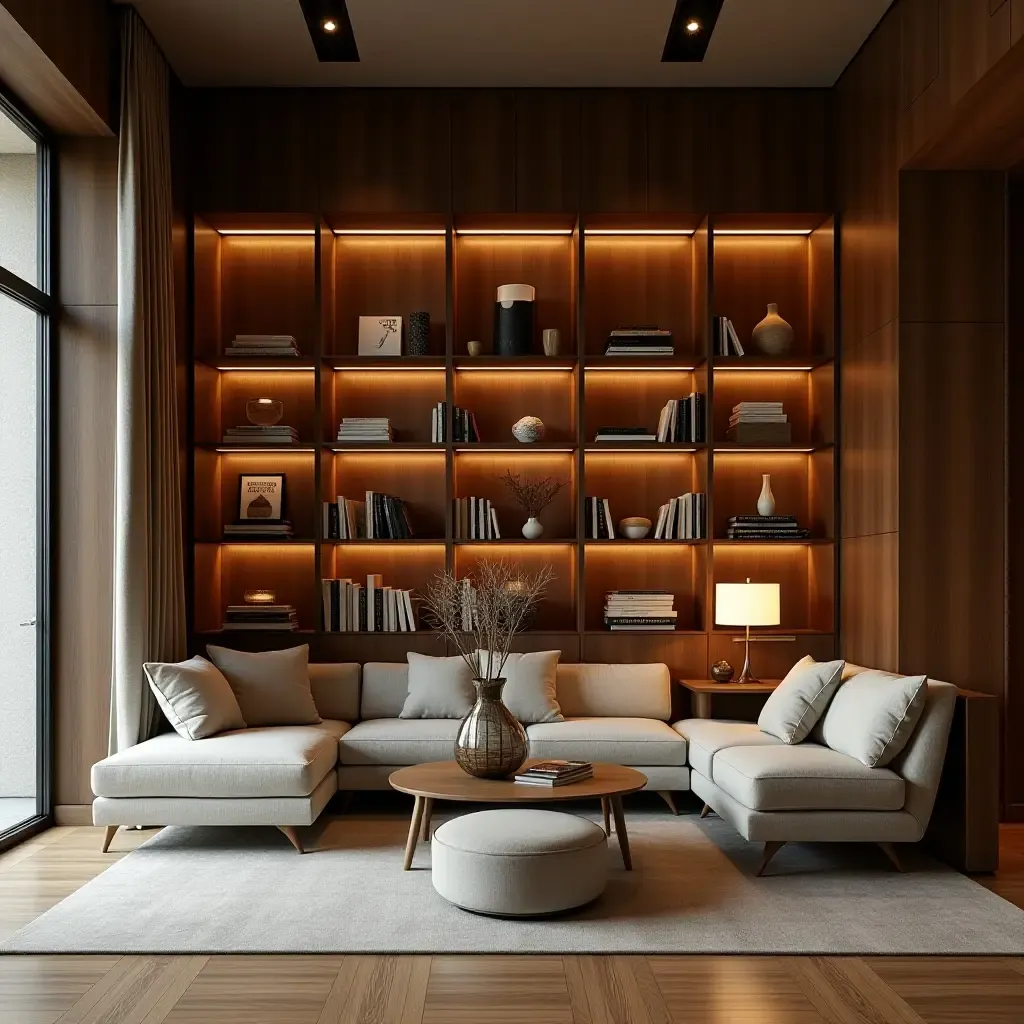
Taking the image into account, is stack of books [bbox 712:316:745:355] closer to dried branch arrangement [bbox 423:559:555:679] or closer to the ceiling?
the ceiling

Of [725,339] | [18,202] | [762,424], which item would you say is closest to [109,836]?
[18,202]

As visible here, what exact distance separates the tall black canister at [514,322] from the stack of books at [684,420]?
2.81 ft

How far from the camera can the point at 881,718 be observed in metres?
4.50

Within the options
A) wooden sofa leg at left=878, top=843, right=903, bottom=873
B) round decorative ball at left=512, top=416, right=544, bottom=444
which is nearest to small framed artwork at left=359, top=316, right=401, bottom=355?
round decorative ball at left=512, top=416, right=544, bottom=444

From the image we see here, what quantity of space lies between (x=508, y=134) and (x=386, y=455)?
1.92m

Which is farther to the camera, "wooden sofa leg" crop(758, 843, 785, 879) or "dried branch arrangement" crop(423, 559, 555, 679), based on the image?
"dried branch arrangement" crop(423, 559, 555, 679)

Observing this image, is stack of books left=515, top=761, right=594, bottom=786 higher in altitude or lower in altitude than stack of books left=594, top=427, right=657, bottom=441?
lower

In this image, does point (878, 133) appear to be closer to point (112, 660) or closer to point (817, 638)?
point (817, 638)

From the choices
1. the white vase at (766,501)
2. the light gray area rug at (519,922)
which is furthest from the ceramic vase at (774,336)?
the light gray area rug at (519,922)

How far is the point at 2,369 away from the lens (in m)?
4.97

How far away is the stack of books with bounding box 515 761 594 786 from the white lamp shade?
1619 mm

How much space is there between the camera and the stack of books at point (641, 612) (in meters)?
6.17

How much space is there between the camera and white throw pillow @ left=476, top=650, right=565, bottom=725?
5660 mm

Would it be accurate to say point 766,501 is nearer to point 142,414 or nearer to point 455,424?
point 455,424
